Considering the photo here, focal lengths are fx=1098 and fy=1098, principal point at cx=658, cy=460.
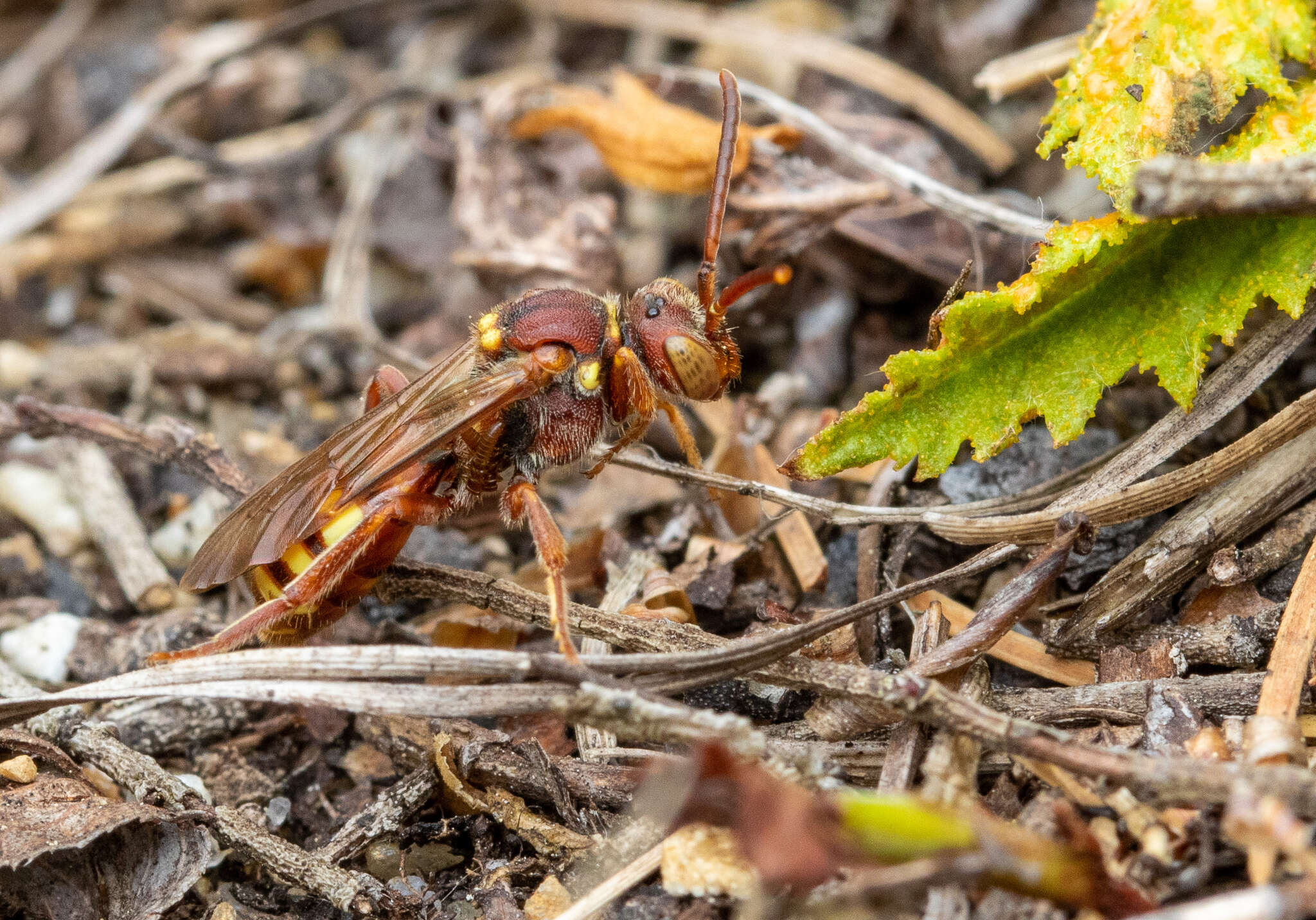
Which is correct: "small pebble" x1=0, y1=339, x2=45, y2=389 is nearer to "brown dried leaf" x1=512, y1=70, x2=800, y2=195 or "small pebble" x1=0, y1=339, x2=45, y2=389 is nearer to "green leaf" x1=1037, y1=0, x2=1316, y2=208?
"brown dried leaf" x1=512, y1=70, x2=800, y2=195

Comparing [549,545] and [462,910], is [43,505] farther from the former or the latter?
[462,910]

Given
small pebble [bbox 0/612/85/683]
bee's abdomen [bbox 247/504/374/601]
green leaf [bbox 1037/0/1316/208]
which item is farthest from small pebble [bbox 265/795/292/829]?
green leaf [bbox 1037/0/1316/208]

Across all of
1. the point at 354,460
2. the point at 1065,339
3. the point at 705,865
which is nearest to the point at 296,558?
the point at 354,460

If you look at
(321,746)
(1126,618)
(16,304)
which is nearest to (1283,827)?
(1126,618)

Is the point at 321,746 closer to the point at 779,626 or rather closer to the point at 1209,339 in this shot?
the point at 779,626

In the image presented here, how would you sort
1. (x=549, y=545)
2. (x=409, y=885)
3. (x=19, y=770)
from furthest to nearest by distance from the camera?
(x=549, y=545)
(x=19, y=770)
(x=409, y=885)

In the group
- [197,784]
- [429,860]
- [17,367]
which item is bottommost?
[429,860]
